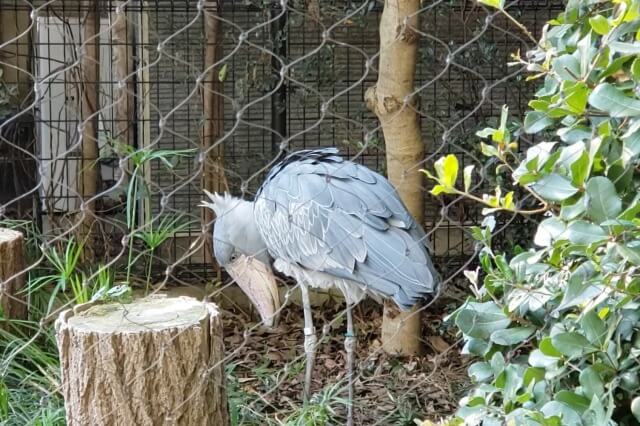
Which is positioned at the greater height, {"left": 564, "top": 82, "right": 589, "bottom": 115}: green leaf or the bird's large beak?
{"left": 564, "top": 82, "right": 589, "bottom": 115}: green leaf

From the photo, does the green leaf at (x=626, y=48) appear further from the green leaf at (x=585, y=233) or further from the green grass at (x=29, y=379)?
the green grass at (x=29, y=379)

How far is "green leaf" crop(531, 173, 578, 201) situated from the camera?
1.41 metres

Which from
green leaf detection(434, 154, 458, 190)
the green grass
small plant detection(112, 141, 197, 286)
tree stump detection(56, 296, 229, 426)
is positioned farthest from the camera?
small plant detection(112, 141, 197, 286)

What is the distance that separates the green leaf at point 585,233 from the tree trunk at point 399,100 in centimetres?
173

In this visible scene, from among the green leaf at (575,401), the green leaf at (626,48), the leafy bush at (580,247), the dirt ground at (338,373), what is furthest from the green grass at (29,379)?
the green leaf at (626,48)

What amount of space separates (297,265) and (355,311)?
1.03 m

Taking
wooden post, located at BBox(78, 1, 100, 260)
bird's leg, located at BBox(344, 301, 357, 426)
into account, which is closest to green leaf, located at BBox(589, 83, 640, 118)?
bird's leg, located at BBox(344, 301, 357, 426)

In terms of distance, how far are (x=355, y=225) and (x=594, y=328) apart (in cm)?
144

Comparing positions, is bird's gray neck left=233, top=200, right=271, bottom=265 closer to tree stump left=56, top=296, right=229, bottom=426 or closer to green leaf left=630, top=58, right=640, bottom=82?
tree stump left=56, top=296, right=229, bottom=426

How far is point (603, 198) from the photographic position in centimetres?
136

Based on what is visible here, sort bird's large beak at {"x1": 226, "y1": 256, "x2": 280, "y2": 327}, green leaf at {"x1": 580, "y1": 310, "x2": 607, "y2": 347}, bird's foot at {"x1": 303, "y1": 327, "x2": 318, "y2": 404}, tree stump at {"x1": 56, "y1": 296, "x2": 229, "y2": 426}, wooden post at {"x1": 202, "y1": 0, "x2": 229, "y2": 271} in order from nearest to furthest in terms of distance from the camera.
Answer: green leaf at {"x1": 580, "y1": 310, "x2": 607, "y2": 347} < tree stump at {"x1": 56, "y1": 296, "x2": 229, "y2": 426} < bird's foot at {"x1": 303, "y1": 327, "x2": 318, "y2": 404} < bird's large beak at {"x1": 226, "y1": 256, "x2": 280, "y2": 327} < wooden post at {"x1": 202, "y1": 0, "x2": 229, "y2": 271}

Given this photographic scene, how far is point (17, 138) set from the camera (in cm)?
406

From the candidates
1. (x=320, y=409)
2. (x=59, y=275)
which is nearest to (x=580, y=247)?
(x=320, y=409)

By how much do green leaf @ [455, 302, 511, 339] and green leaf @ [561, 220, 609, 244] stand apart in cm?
33
